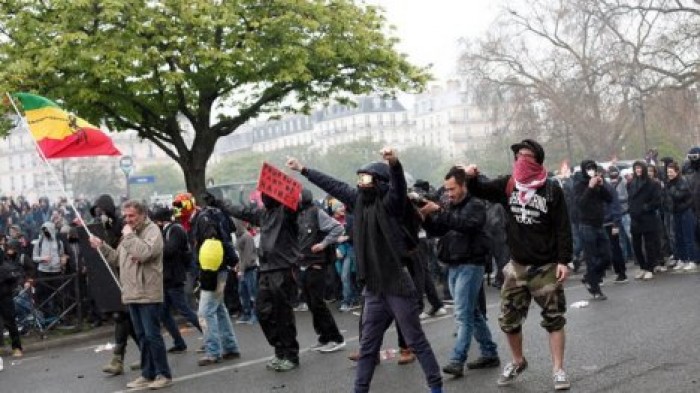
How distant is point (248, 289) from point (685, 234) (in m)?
7.03

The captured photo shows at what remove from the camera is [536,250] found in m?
7.50

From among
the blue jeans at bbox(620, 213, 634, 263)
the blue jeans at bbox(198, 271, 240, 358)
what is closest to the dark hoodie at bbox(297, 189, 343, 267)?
the blue jeans at bbox(198, 271, 240, 358)

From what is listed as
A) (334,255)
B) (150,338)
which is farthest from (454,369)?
(334,255)

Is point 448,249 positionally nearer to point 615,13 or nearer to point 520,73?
point 615,13

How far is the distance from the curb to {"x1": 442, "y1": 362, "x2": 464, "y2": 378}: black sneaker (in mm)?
7868

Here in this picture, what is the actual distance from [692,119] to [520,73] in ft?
44.1

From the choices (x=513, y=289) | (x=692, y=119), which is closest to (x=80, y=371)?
(x=513, y=289)

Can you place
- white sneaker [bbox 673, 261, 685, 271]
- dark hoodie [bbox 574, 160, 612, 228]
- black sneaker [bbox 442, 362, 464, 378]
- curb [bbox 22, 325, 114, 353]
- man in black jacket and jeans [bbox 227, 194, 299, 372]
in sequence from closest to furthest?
1. black sneaker [bbox 442, 362, 464, 378]
2. man in black jacket and jeans [bbox 227, 194, 299, 372]
3. dark hoodie [bbox 574, 160, 612, 228]
4. curb [bbox 22, 325, 114, 353]
5. white sneaker [bbox 673, 261, 685, 271]

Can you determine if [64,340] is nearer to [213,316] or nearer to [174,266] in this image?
[174,266]

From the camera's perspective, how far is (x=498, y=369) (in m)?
8.47

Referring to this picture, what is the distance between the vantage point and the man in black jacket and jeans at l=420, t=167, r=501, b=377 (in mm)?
8281

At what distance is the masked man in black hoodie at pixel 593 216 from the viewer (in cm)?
1327

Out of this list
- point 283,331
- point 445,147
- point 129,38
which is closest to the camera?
point 283,331

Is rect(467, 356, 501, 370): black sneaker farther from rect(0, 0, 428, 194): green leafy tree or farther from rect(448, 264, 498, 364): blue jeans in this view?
rect(0, 0, 428, 194): green leafy tree
